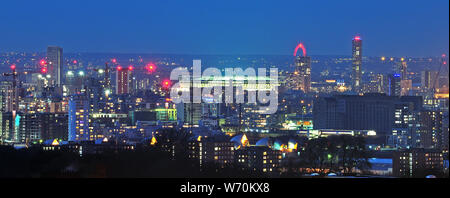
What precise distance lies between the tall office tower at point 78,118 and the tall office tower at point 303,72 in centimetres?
640

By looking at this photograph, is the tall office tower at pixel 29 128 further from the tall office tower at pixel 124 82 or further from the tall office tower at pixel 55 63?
the tall office tower at pixel 124 82

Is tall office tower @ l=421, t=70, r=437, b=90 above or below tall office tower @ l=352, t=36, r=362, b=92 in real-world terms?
below

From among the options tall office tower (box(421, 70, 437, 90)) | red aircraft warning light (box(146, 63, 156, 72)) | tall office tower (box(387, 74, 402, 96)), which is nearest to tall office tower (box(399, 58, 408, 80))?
tall office tower (box(421, 70, 437, 90))

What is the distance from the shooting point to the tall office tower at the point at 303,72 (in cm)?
2867

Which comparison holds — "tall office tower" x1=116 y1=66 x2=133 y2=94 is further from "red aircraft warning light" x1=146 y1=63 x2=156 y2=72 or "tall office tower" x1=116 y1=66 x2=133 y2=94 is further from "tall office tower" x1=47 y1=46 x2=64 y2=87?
"red aircraft warning light" x1=146 y1=63 x2=156 y2=72

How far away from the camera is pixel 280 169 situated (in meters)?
13.5

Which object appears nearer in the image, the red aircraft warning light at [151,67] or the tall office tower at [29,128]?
the tall office tower at [29,128]

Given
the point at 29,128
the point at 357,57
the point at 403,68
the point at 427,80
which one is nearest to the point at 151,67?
the point at 29,128

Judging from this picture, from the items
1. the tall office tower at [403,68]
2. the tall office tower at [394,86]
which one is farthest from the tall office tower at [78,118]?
the tall office tower at [394,86]

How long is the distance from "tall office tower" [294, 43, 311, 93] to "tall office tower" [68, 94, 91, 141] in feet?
21.0

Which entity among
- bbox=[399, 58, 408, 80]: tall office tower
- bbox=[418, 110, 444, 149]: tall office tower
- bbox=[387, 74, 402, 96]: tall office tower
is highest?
bbox=[399, 58, 408, 80]: tall office tower

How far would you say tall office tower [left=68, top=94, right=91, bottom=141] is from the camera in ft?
79.1

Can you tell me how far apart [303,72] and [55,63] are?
805 cm
